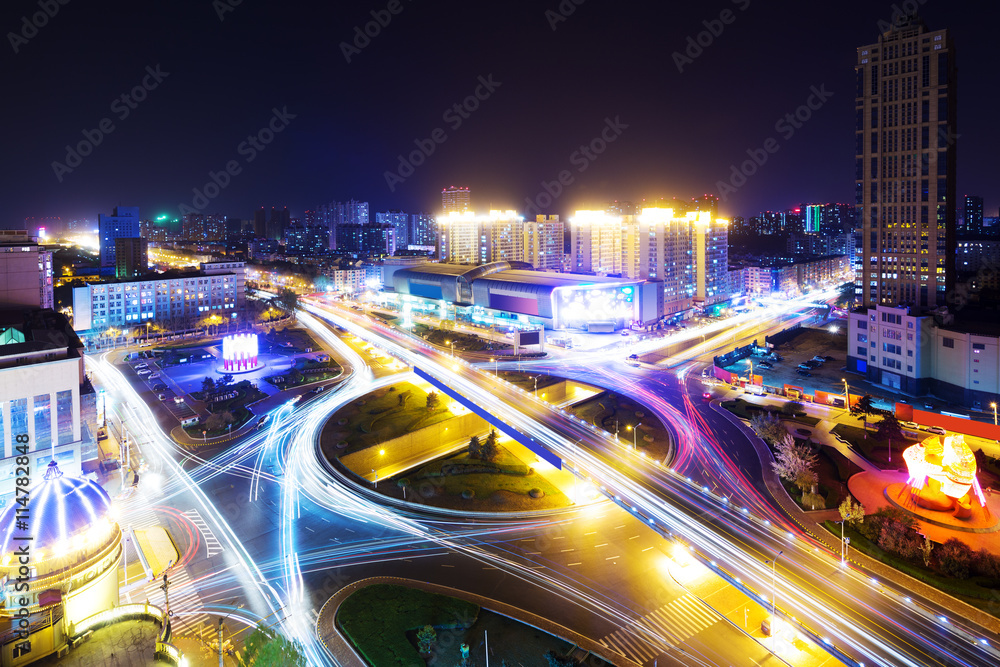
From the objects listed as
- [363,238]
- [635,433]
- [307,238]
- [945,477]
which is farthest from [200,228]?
[945,477]

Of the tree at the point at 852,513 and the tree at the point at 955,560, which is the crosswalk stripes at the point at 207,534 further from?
the tree at the point at 955,560

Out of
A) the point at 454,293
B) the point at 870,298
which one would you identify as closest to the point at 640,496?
the point at 870,298

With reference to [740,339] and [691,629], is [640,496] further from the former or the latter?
[740,339]

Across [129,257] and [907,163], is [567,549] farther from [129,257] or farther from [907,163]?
[129,257]

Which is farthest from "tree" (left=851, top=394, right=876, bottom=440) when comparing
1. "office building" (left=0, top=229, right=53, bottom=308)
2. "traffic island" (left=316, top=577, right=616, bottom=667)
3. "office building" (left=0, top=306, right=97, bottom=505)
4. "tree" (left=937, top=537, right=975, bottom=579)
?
"office building" (left=0, top=229, right=53, bottom=308)

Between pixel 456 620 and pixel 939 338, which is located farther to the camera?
pixel 939 338

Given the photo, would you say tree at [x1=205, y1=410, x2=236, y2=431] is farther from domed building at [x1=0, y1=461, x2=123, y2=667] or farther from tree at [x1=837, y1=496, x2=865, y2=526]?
tree at [x1=837, y1=496, x2=865, y2=526]
